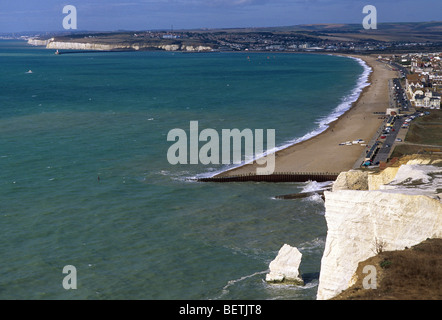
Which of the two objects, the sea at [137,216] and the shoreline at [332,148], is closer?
the sea at [137,216]

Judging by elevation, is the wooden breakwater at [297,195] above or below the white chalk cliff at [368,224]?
below

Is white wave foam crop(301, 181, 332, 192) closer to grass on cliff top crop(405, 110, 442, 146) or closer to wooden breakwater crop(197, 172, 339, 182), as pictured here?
wooden breakwater crop(197, 172, 339, 182)

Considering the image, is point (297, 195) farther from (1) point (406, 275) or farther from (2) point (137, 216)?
(1) point (406, 275)

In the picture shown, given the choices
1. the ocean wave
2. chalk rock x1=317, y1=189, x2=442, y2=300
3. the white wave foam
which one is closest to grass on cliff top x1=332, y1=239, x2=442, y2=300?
chalk rock x1=317, y1=189, x2=442, y2=300

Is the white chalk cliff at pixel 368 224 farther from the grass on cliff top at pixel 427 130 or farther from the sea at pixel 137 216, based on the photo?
the grass on cliff top at pixel 427 130

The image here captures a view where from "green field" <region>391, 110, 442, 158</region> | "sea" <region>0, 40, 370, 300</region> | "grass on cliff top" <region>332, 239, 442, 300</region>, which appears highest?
"grass on cliff top" <region>332, 239, 442, 300</region>

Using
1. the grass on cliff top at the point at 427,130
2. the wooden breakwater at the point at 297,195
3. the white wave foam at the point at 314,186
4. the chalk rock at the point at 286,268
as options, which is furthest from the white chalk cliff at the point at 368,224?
the grass on cliff top at the point at 427,130
